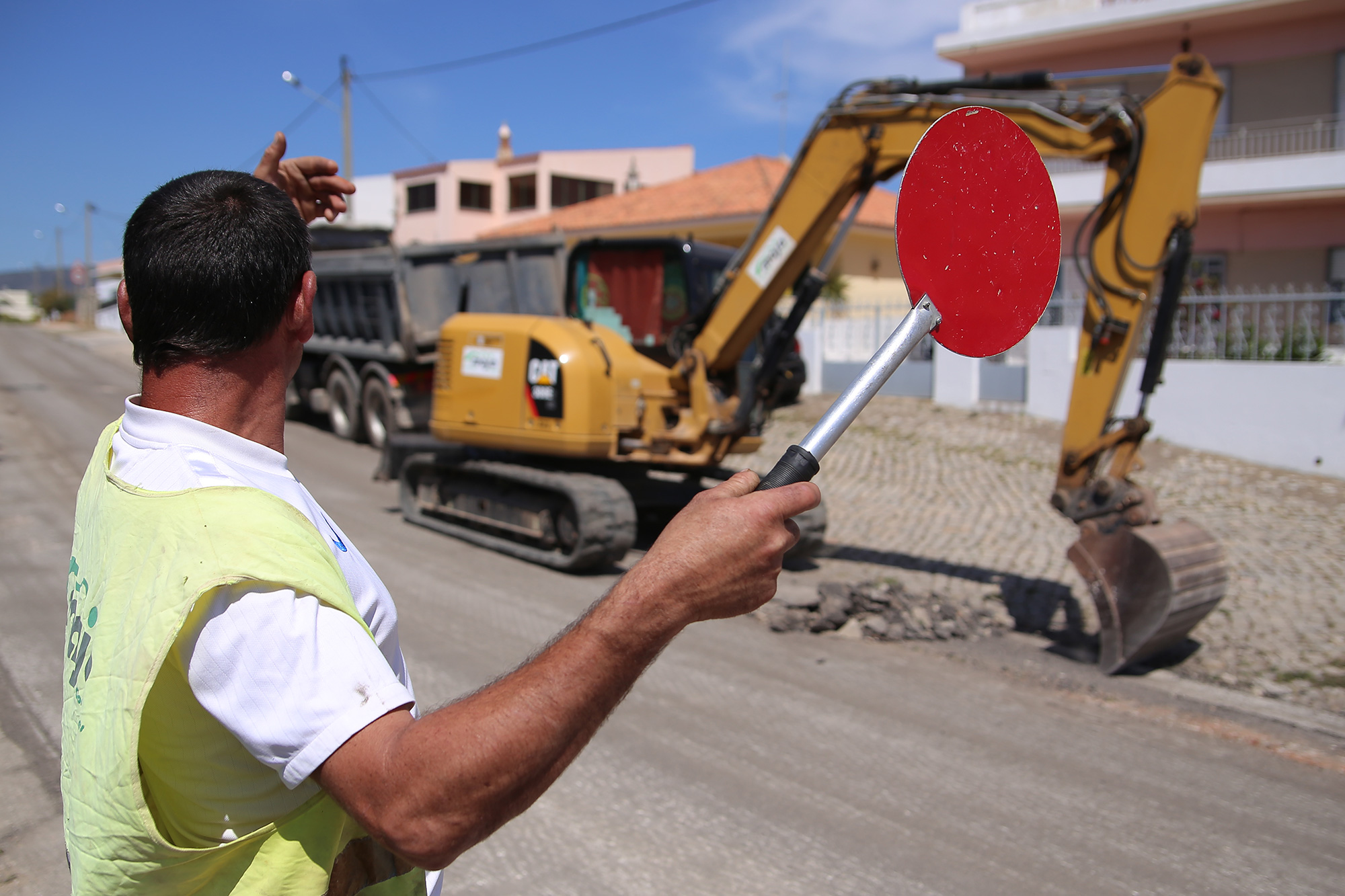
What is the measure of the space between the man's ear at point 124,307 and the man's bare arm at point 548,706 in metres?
0.72

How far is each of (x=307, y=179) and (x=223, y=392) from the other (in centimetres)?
114

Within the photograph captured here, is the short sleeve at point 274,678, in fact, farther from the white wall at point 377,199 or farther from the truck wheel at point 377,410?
the white wall at point 377,199

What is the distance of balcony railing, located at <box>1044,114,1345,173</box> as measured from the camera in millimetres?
17609

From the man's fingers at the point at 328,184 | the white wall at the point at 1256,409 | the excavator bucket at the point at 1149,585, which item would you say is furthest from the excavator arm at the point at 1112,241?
the white wall at the point at 1256,409

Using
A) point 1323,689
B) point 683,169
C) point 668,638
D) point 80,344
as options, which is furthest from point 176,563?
point 683,169

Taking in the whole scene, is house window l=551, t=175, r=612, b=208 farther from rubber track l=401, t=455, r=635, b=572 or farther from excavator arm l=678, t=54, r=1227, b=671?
excavator arm l=678, t=54, r=1227, b=671

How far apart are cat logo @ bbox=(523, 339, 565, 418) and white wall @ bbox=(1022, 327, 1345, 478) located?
744cm

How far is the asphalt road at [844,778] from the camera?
3355 mm

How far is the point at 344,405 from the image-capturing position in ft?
49.6

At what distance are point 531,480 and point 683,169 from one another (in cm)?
3296

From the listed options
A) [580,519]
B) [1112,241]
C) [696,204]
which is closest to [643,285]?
[580,519]

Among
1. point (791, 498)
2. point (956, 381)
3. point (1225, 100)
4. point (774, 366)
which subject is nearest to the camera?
point (791, 498)

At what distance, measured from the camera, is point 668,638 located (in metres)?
1.25

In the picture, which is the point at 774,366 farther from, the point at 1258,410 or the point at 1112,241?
the point at 1258,410
